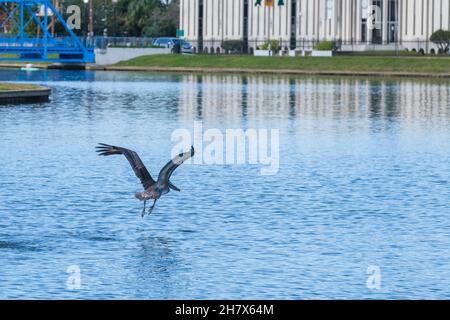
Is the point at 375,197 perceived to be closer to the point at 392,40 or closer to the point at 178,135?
the point at 178,135

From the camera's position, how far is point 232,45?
141125mm

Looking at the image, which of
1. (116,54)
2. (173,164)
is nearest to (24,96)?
(173,164)

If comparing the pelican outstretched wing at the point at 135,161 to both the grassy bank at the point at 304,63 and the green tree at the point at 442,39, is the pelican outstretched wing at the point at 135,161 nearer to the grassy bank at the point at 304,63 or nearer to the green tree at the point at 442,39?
the grassy bank at the point at 304,63

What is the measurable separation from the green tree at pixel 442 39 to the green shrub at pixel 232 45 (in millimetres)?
22165

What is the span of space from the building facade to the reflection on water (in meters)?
74.2

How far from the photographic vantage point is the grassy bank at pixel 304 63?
4316 inches

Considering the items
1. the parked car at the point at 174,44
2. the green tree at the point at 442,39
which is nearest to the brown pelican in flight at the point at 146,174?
the green tree at the point at 442,39

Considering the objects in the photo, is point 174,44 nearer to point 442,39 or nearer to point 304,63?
point 304,63

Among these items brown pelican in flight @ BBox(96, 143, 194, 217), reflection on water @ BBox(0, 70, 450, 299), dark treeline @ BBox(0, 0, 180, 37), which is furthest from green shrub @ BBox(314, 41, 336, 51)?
brown pelican in flight @ BBox(96, 143, 194, 217)

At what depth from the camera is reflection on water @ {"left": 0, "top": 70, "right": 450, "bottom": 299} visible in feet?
72.8

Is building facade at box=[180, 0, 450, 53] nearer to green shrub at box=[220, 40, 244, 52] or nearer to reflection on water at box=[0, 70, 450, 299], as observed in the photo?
green shrub at box=[220, 40, 244, 52]

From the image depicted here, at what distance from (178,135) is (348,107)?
19.4 meters
